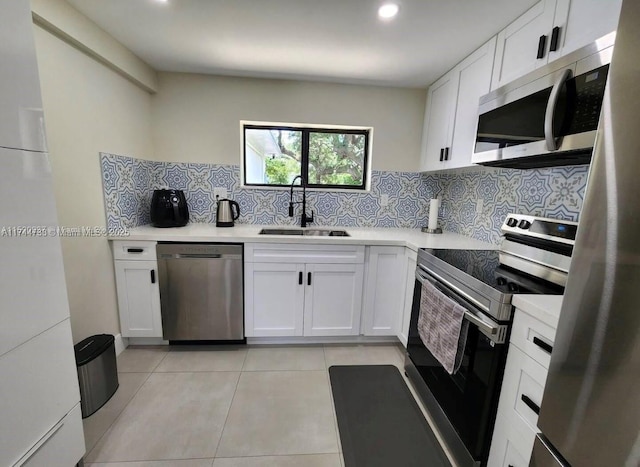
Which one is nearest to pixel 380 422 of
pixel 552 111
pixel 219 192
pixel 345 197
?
pixel 552 111

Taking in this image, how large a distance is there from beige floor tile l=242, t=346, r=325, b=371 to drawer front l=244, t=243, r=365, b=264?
29.8 inches

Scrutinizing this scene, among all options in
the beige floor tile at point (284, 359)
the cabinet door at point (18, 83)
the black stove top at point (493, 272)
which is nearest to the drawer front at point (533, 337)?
the black stove top at point (493, 272)

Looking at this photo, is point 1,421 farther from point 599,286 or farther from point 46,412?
point 599,286

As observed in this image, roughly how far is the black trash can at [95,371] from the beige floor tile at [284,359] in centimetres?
82

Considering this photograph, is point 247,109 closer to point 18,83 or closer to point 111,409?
point 18,83

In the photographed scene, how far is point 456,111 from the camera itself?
2.10 metres

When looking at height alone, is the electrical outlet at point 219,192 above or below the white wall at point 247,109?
below

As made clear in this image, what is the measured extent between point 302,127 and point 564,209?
2.15 m

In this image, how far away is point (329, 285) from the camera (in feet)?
7.44

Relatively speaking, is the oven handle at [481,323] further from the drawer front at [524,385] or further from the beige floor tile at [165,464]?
the beige floor tile at [165,464]

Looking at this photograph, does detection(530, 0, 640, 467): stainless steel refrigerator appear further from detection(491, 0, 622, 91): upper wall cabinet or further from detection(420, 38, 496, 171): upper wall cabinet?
detection(420, 38, 496, 171): upper wall cabinet

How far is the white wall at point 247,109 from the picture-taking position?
256 cm

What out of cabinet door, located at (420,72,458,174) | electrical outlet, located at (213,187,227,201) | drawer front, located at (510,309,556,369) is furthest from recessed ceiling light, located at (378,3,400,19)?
electrical outlet, located at (213,187,227,201)

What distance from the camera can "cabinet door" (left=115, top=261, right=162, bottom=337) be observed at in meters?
2.11
